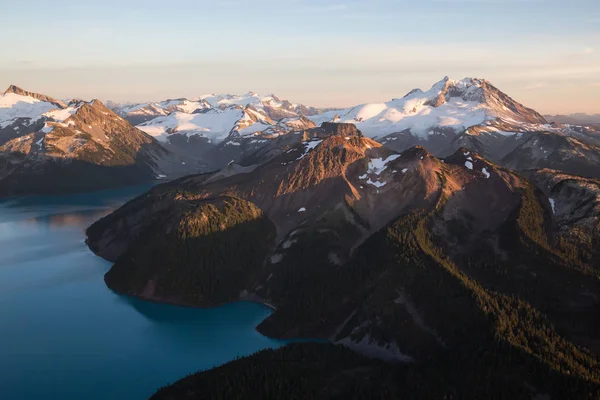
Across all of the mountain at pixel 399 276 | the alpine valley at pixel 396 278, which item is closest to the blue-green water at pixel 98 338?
the alpine valley at pixel 396 278

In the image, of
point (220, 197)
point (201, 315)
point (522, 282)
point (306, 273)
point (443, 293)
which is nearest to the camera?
point (443, 293)

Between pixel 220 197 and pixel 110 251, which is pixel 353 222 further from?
pixel 110 251

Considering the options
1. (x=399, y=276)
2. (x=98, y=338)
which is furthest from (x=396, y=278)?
(x=98, y=338)

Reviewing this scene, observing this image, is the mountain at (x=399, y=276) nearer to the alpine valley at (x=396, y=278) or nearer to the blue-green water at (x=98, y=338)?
the alpine valley at (x=396, y=278)

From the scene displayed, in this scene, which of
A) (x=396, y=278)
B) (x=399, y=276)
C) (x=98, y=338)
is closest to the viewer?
(x=98, y=338)

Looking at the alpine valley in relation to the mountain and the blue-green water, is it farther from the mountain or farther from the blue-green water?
the blue-green water

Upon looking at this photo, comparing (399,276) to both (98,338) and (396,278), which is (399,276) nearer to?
(396,278)

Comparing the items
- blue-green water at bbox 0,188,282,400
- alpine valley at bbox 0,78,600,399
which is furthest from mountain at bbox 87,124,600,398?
blue-green water at bbox 0,188,282,400

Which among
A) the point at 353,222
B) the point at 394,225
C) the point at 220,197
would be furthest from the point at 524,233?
the point at 220,197
